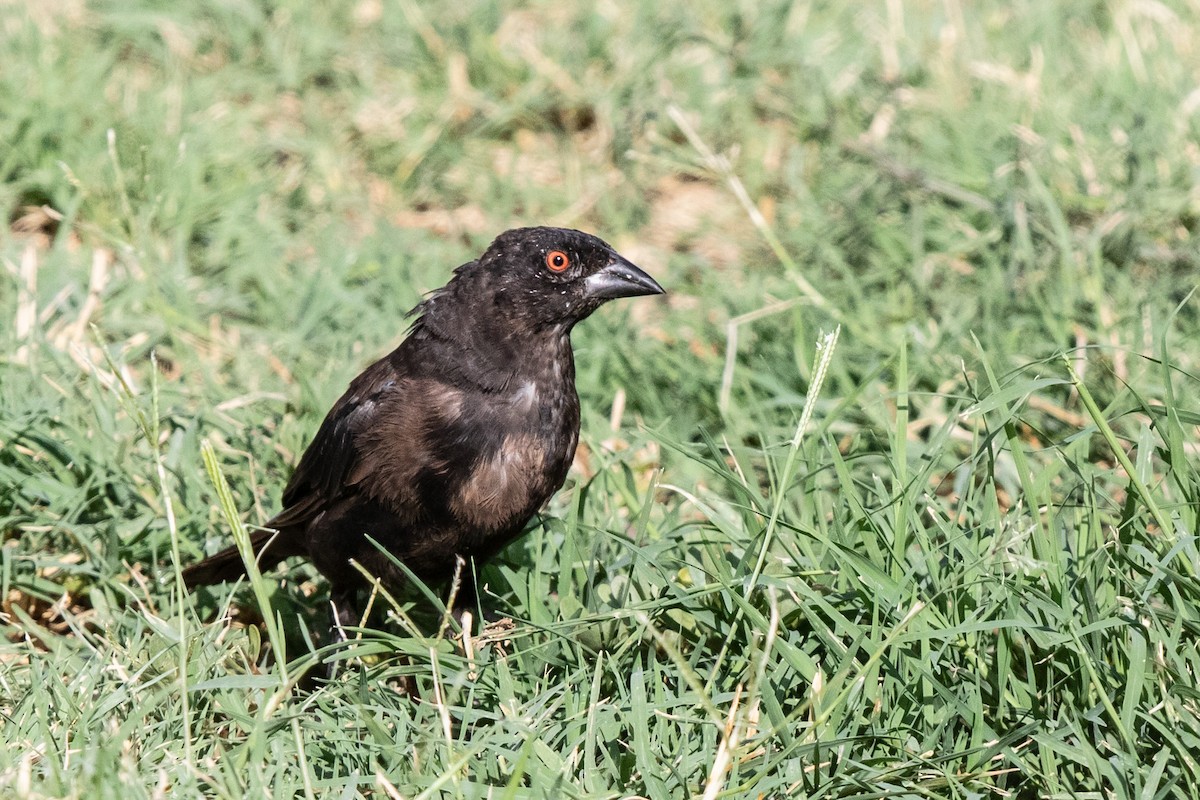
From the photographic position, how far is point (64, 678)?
3.16m

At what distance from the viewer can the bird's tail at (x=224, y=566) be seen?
11.5 ft

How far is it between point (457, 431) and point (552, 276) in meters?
0.50

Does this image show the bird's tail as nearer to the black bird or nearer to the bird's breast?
the black bird

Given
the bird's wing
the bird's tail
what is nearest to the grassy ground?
the bird's tail

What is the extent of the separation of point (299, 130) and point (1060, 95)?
330 centimetres

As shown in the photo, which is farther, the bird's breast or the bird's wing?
the bird's wing

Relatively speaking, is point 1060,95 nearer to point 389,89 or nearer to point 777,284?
point 777,284

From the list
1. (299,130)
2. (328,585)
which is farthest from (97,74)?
(328,585)

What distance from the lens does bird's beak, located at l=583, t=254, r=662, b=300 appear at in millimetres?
3525

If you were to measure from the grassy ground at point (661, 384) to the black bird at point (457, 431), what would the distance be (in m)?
0.17

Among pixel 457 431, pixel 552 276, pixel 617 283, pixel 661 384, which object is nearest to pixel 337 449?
pixel 457 431

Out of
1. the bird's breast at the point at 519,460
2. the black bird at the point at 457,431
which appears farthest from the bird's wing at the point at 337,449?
the bird's breast at the point at 519,460

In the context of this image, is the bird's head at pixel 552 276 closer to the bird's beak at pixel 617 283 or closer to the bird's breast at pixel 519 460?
the bird's beak at pixel 617 283

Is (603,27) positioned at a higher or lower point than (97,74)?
lower
